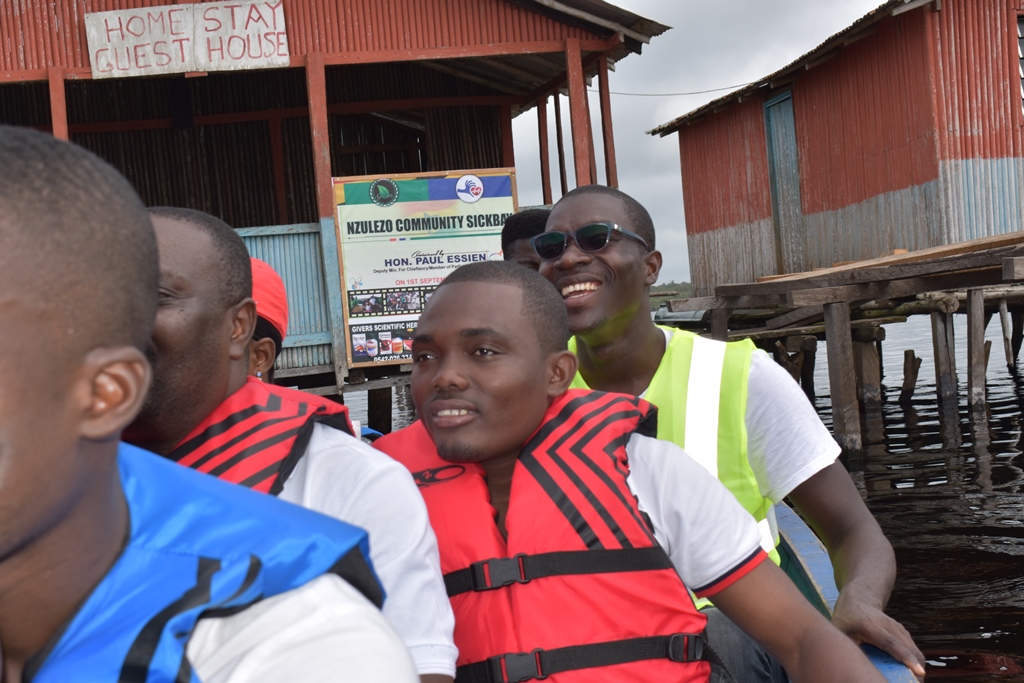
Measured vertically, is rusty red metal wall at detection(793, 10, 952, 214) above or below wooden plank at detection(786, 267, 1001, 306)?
above

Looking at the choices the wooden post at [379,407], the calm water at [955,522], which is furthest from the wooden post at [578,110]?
the calm water at [955,522]

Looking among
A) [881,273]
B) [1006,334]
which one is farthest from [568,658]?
[1006,334]

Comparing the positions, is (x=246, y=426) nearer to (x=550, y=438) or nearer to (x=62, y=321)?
(x=550, y=438)

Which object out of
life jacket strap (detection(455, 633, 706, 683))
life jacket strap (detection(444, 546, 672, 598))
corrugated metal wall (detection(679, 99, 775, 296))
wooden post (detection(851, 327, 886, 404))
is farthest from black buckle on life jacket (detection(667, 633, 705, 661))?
corrugated metal wall (detection(679, 99, 775, 296))

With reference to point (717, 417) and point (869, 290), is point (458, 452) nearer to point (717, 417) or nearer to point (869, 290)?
point (717, 417)

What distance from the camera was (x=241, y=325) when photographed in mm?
2199

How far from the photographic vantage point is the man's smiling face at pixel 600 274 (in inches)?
129

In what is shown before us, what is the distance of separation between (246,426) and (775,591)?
3.72 ft

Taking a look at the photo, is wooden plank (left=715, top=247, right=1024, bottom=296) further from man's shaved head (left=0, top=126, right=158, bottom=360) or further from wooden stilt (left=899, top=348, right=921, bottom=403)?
man's shaved head (left=0, top=126, right=158, bottom=360)

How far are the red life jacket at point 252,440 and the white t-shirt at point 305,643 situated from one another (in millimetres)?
773

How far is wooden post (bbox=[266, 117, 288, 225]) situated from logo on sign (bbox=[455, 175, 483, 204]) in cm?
405

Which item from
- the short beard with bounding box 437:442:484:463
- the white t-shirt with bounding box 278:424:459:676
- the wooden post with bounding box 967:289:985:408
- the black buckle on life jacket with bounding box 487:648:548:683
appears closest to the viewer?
the white t-shirt with bounding box 278:424:459:676

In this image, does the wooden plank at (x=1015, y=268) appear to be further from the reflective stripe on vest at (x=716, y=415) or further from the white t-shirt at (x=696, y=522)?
the white t-shirt at (x=696, y=522)

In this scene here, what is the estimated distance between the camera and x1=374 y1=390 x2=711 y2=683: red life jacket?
2.17 meters
